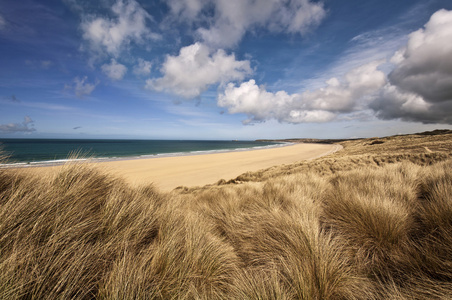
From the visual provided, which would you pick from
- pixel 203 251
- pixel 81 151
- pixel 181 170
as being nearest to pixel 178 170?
pixel 181 170

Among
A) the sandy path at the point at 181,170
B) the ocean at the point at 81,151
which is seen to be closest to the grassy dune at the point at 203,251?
the ocean at the point at 81,151

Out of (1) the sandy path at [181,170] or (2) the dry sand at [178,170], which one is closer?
(2) the dry sand at [178,170]

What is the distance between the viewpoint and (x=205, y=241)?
2.40 meters

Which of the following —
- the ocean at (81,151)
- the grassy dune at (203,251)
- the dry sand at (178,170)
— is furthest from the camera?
the dry sand at (178,170)

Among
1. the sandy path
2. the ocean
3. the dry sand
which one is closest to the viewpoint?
the ocean

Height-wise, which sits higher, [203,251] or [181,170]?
[203,251]

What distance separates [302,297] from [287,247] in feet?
2.06

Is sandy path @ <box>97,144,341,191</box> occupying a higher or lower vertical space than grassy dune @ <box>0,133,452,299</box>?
lower

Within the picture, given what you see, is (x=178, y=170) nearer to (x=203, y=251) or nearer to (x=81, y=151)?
(x=81, y=151)

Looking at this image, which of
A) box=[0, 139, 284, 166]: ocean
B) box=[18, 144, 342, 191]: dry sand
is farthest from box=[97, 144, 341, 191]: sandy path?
box=[0, 139, 284, 166]: ocean

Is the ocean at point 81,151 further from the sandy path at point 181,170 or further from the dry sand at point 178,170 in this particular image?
the sandy path at point 181,170

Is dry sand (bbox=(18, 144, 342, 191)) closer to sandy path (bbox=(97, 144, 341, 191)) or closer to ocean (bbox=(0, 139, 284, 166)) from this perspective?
sandy path (bbox=(97, 144, 341, 191))

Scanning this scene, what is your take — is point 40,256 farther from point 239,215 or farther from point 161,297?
point 239,215

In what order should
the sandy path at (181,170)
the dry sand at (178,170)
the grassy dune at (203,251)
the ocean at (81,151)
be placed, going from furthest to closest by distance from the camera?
the sandy path at (181,170), the dry sand at (178,170), the ocean at (81,151), the grassy dune at (203,251)
